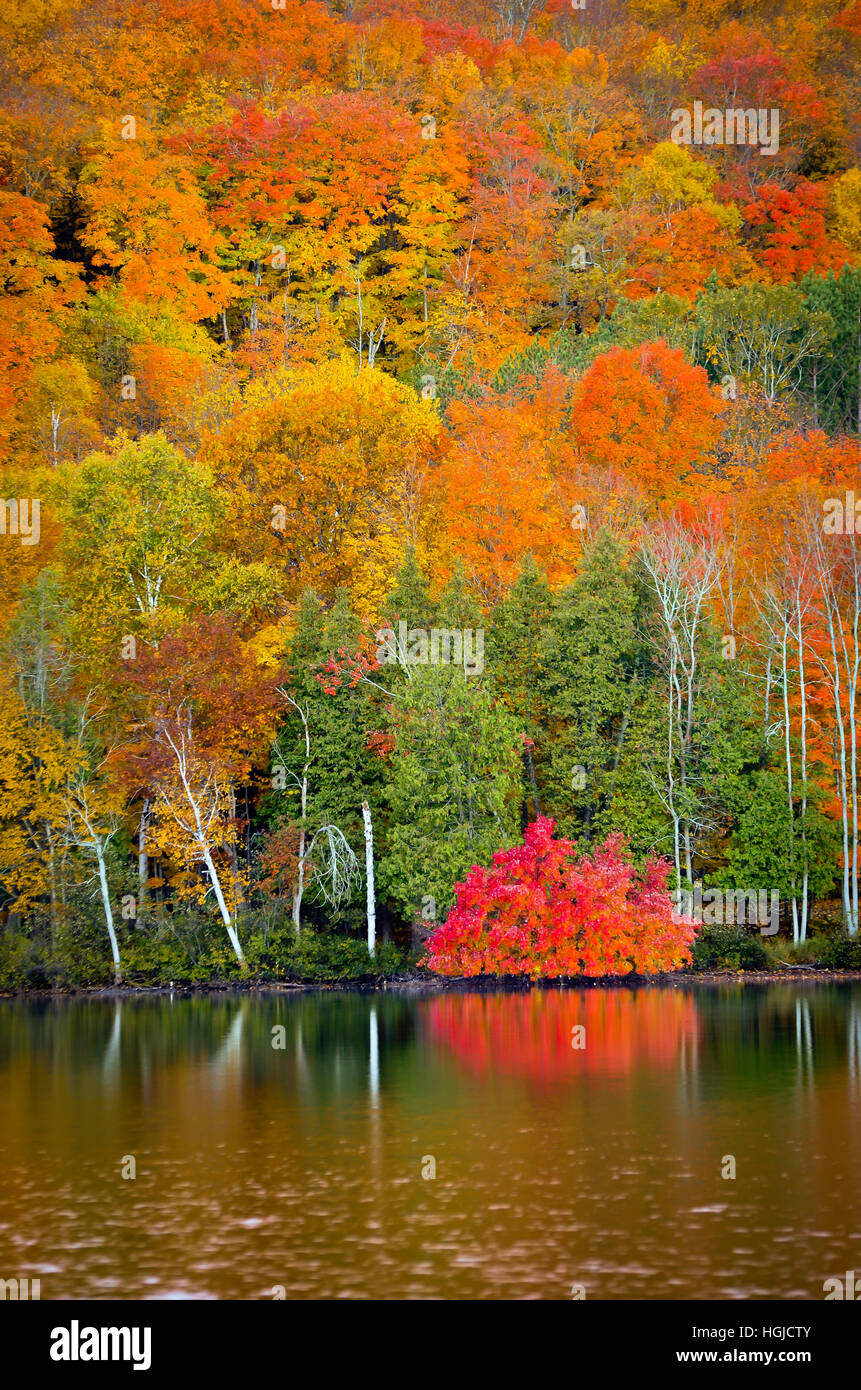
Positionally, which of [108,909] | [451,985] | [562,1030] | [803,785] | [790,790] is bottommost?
[562,1030]

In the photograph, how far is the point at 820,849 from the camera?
43.3 m

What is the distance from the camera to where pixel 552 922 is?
40.0 m

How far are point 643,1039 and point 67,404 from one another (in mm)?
40996

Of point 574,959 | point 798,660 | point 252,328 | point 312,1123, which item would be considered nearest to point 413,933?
point 574,959

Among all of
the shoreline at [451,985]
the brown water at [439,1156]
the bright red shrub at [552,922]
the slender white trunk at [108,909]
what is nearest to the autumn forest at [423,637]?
the bright red shrub at [552,922]

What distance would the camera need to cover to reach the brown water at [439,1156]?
1616 centimetres

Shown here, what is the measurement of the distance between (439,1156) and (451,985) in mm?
19927

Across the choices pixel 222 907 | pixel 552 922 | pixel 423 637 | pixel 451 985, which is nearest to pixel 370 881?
pixel 451 985

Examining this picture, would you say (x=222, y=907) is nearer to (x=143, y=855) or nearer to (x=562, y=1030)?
(x=143, y=855)

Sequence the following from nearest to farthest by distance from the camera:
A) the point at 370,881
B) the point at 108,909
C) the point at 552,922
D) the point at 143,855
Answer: the point at 552,922 → the point at 108,909 → the point at 370,881 → the point at 143,855

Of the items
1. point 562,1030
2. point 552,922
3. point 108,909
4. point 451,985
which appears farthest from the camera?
point 108,909

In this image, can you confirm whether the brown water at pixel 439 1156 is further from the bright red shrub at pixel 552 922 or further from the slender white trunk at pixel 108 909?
the slender white trunk at pixel 108 909
